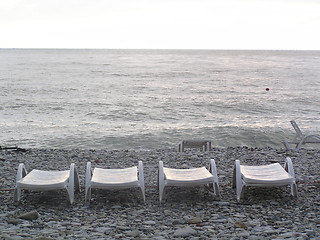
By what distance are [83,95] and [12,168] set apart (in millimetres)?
23946

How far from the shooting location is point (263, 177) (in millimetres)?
5930

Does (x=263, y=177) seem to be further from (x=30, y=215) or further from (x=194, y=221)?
(x=30, y=215)

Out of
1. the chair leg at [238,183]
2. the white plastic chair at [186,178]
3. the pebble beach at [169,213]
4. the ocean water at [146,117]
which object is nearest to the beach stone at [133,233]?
the pebble beach at [169,213]

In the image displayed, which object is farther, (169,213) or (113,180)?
(113,180)

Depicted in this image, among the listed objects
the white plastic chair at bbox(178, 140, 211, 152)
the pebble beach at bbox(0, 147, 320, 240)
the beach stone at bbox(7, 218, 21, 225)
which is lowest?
the white plastic chair at bbox(178, 140, 211, 152)

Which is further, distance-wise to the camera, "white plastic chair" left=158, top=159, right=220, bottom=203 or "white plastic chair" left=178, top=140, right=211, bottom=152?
"white plastic chair" left=178, top=140, right=211, bottom=152

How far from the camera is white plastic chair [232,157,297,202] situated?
572 cm

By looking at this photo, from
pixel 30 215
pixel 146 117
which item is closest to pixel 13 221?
pixel 30 215

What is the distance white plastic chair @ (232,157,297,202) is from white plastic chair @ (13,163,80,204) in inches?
101

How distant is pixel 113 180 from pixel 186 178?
3.70 ft

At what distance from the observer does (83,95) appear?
31.4m

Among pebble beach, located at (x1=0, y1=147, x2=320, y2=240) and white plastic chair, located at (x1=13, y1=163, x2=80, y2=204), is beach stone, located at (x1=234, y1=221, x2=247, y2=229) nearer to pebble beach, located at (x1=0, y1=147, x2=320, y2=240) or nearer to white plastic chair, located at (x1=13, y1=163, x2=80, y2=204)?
pebble beach, located at (x1=0, y1=147, x2=320, y2=240)

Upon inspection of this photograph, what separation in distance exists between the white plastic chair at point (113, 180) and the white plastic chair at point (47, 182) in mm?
252

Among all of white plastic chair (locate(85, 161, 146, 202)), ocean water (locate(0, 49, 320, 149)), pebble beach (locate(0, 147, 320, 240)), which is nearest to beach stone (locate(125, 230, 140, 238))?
pebble beach (locate(0, 147, 320, 240))
